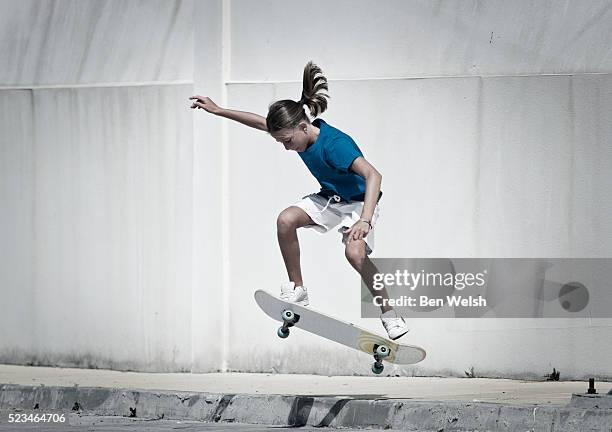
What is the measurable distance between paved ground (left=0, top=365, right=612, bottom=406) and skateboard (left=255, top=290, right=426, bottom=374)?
13.5 inches

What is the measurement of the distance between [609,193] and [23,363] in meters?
5.03

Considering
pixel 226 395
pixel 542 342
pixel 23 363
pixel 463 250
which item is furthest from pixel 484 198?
pixel 23 363

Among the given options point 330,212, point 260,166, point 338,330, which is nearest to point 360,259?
point 330,212

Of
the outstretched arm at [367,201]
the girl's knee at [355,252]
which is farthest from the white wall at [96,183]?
the outstretched arm at [367,201]

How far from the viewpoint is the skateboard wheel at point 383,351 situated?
9336mm

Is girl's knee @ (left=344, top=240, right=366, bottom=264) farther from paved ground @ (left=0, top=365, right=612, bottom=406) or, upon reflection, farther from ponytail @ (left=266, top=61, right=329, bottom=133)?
paved ground @ (left=0, top=365, right=612, bottom=406)

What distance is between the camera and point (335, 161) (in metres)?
9.08

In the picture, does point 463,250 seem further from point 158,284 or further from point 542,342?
point 158,284

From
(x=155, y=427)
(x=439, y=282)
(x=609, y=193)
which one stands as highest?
(x=609, y=193)

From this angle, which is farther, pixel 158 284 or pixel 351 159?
pixel 158 284

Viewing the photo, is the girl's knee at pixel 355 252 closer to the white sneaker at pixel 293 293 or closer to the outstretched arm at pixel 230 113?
the white sneaker at pixel 293 293

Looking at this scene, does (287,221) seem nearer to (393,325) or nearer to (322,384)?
(393,325)

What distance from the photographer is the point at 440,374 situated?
11.3m

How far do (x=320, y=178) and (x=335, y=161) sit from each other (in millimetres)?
412
